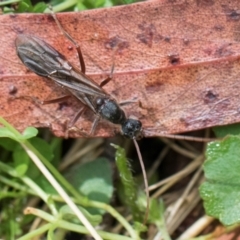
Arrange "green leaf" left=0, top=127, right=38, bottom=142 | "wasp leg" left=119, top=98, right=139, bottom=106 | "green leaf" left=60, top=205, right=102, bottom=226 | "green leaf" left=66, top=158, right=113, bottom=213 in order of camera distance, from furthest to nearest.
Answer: "green leaf" left=66, top=158, right=113, bottom=213, "wasp leg" left=119, top=98, right=139, bottom=106, "green leaf" left=60, top=205, right=102, bottom=226, "green leaf" left=0, top=127, right=38, bottom=142

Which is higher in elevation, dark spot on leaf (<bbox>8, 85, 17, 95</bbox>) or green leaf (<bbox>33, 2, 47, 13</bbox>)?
green leaf (<bbox>33, 2, 47, 13</bbox>)

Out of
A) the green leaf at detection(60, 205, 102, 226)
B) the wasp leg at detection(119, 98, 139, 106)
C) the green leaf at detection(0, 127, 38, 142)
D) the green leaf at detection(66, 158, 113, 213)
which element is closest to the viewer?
the green leaf at detection(0, 127, 38, 142)

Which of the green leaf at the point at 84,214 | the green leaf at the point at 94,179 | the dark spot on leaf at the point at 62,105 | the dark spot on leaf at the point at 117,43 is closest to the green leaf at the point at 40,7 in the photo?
the dark spot on leaf at the point at 117,43

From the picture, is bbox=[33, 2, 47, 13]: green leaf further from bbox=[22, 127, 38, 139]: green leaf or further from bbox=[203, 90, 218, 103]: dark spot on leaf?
bbox=[203, 90, 218, 103]: dark spot on leaf

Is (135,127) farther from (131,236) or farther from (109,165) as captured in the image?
(131,236)

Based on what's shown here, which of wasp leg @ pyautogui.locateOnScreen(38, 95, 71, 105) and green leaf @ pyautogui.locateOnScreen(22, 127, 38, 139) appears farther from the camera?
wasp leg @ pyautogui.locateOnScreen(38, 95, 71, 105)

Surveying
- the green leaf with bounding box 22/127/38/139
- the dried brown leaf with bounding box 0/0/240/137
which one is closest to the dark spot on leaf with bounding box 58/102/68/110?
the dried brown leaf with bounding box 0/0/240/137
